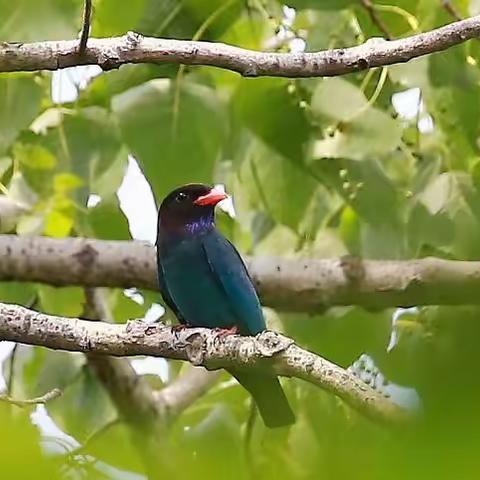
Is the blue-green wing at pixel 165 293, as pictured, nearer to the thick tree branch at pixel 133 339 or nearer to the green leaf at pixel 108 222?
the green leaf at pixel 108 222

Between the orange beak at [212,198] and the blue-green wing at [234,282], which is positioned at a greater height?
the orange beak at [212,198]

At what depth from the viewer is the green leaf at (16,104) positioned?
1819mm

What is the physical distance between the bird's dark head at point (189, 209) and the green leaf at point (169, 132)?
0.28 meters

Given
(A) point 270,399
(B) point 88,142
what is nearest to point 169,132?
(B) point 88,142

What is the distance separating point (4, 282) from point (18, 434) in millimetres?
1928

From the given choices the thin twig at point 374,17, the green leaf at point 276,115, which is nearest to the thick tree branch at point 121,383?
the green leaf at point 276,115

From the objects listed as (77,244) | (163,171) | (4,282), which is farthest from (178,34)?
(4,282)

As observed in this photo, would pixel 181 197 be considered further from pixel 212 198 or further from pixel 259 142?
pixel 259 142

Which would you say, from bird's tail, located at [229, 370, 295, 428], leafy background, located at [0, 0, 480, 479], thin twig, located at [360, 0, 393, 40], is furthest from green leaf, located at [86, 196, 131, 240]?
thin twig, located at [360, 0, 393, 40]

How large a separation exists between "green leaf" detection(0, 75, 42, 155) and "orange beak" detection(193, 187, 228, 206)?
420mm

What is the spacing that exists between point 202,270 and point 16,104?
0.51 meters

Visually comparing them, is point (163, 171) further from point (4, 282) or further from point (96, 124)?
point (4, 282)

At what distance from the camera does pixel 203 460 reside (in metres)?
0.26

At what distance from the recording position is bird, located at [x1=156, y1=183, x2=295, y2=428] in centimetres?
196
